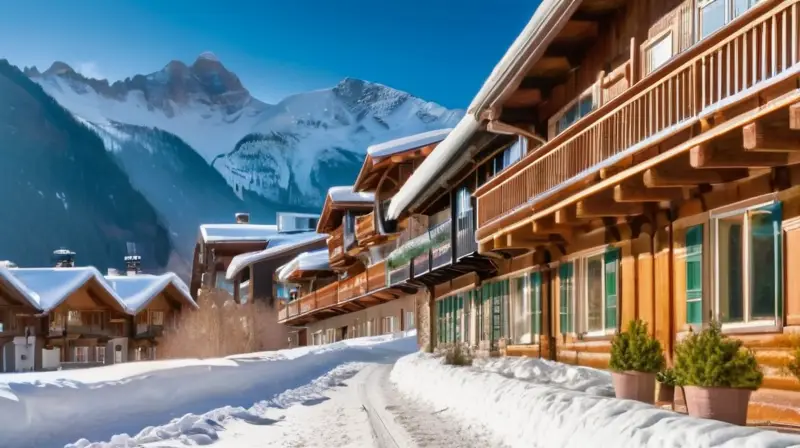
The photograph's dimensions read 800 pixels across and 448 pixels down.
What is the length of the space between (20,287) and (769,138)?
67.7 m

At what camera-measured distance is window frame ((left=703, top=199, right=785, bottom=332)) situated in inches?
454

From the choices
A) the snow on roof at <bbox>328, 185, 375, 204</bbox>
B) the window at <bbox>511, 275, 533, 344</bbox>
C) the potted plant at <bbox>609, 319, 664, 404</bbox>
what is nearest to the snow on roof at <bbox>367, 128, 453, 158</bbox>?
the snow on roof at <bbox>328, 185, 375, 204</bbox>

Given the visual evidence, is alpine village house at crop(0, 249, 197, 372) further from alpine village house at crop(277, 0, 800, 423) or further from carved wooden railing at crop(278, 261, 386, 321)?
alpine village house at crop(277, 0, 800, 423)

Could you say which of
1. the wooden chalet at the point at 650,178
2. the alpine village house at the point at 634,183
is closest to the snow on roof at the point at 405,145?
the alpine village house at the point at 634,183

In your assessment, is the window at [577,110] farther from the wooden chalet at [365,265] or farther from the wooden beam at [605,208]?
the wooden chalet at [365,265]

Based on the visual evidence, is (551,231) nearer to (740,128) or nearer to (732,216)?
(732,216)

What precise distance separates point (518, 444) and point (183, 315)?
2836 inches

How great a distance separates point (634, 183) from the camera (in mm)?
13914

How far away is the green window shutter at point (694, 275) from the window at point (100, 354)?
7174 centimetres

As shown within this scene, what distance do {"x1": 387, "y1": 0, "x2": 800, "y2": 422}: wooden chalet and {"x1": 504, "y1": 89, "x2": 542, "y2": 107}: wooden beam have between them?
5 centimetres

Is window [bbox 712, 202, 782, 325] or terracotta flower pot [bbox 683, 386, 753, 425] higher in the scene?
window [bbox 712, 202, 782, 325]

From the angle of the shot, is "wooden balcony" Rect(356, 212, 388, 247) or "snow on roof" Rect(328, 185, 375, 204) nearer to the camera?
"wooden balcony" Rect(356, 212, 388, 247)

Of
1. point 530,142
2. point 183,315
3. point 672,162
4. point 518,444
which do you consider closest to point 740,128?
point 672,162

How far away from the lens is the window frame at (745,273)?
37.8ft
